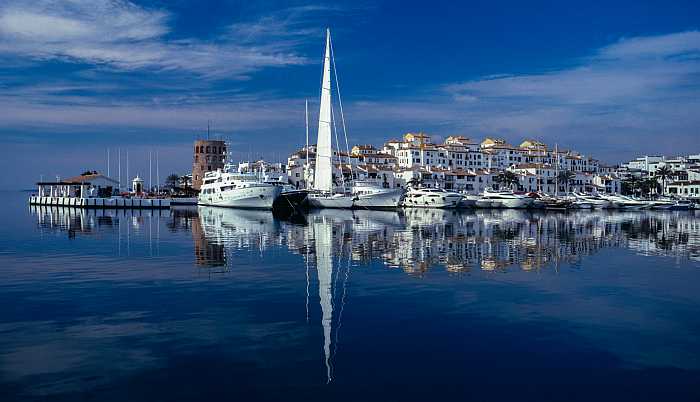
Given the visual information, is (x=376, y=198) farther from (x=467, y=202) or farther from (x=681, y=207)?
(x=681, y=207)

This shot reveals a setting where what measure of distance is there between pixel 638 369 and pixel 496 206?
82890 millimetres

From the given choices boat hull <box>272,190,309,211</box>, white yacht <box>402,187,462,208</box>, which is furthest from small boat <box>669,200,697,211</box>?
boat hull <box>272,190,309,211</box>

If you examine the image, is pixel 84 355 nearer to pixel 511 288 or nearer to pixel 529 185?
pixel 511 288

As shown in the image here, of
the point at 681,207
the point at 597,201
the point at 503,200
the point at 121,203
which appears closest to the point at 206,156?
the point at 121,203

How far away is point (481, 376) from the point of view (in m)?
9.73

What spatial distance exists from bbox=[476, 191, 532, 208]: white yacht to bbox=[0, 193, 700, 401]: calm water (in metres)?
64.4

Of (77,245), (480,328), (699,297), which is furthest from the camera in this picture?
(77,245)

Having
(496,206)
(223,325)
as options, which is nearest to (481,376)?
(223,325)

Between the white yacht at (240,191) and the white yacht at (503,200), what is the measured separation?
35486mm

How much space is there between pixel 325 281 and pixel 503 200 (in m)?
76.2

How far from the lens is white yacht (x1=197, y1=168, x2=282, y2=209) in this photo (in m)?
71.2

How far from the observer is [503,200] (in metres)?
91.1

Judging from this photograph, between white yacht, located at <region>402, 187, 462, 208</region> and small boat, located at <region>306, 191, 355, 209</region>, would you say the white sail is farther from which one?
white yacht, located at <region>402, 187, 462, 208</region>

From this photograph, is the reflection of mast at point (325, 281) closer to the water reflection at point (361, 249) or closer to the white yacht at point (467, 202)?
the water reflection at point (361, 249)
